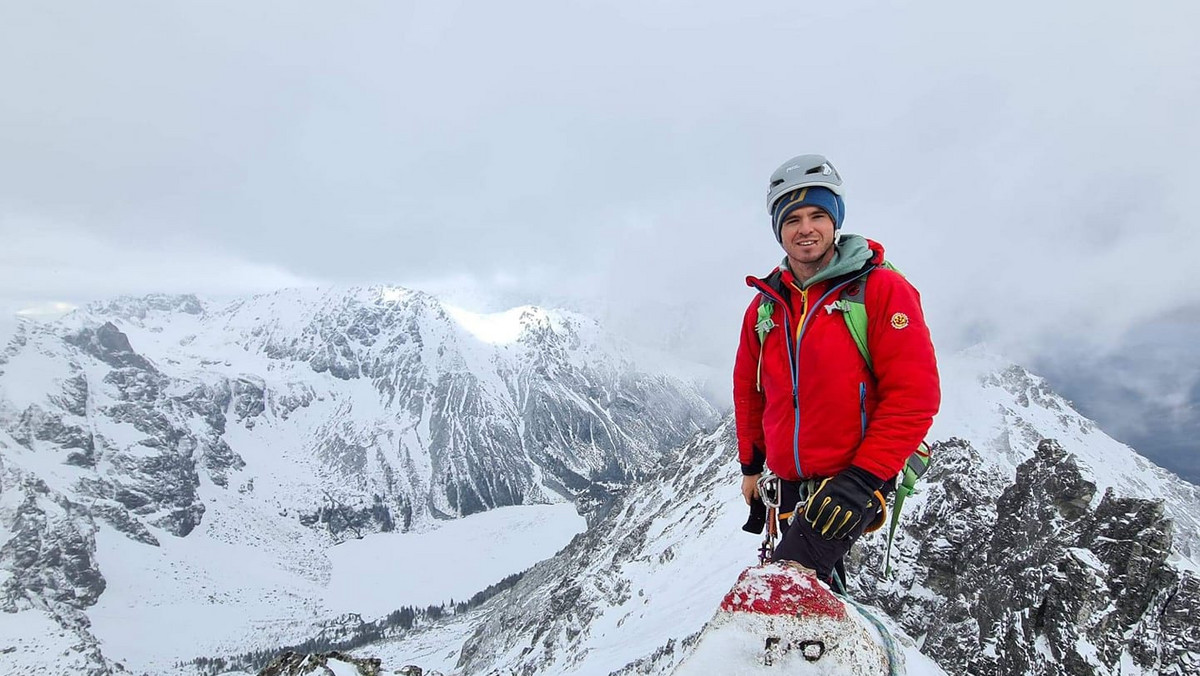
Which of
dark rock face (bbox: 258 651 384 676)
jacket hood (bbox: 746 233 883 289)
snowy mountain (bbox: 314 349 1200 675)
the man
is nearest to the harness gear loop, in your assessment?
the man

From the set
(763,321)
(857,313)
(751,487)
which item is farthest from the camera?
(751,487)

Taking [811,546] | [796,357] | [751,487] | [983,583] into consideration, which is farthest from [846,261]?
[983,583]

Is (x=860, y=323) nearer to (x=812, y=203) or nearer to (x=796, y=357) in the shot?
(x=796, y=357)

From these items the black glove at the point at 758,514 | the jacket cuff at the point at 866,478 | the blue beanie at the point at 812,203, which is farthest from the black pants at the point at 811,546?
the blue beanie at the point at 812,203

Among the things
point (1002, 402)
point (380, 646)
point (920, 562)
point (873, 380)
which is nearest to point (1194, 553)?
point (1002, 402)

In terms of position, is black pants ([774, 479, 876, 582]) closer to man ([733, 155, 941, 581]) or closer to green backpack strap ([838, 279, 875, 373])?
man ([733, 155, 941, 581])

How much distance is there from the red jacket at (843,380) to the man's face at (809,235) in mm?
272

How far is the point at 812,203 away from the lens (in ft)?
15.8

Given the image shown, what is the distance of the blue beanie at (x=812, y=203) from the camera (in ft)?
15.8

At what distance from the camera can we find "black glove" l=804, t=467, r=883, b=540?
4.14 metres

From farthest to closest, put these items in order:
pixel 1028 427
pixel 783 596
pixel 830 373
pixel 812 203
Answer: pixel 1028 427, pixel 812 203, pixel 830 373, pixel 783 596

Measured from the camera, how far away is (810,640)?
10.8 feet

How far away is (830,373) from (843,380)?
0.38 ft

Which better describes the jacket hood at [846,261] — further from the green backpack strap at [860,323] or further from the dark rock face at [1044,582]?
the dark rock face at [1044,582]
